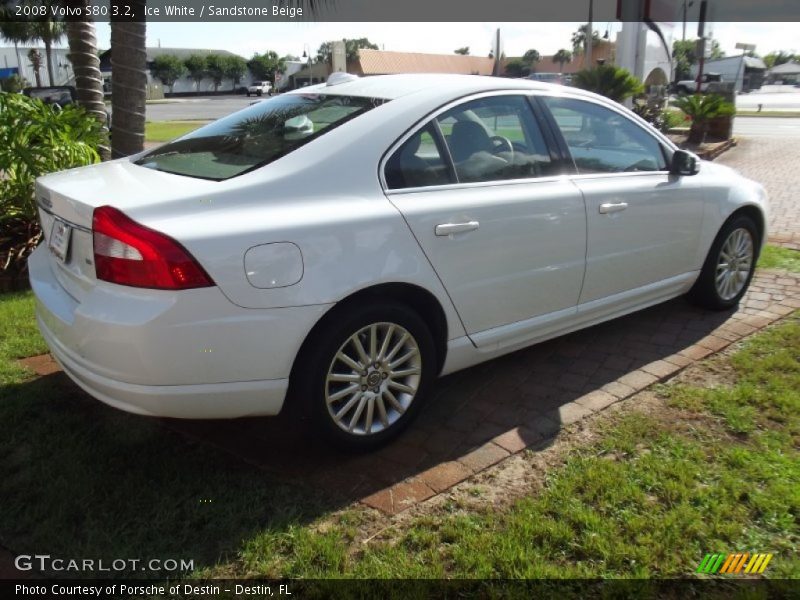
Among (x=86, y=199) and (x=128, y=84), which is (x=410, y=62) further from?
(x=86, y=199)

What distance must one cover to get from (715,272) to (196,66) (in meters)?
81.4

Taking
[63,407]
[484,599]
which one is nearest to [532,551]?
[484,599]

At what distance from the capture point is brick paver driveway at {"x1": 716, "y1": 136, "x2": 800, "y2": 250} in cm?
773

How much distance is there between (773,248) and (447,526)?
5480 mm

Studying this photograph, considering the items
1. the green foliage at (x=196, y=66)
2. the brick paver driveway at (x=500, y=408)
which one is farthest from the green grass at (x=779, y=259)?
the green foliage at (x=196, y=66)

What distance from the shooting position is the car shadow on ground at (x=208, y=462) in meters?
2.65

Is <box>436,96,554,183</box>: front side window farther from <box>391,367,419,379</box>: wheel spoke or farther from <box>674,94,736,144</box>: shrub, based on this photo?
<box>674,94,736,144</box>: shrub

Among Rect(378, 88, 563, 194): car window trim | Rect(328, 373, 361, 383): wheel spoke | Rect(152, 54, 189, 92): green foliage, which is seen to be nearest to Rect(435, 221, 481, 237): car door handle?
Rect(378, 88, 563, 194): car window trim

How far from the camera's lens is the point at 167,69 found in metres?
73.9

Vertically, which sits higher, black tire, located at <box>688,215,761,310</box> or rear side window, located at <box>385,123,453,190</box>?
rear side window, located at <box>385,123,453,190</box>

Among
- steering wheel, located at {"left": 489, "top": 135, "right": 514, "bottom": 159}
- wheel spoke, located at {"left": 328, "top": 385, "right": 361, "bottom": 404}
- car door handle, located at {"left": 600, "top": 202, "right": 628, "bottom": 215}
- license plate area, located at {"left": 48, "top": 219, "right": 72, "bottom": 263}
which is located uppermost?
steering wheel, located at {"left": 489, "top": 135, "right": 514, "bottom": 159}

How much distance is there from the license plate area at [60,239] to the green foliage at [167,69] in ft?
254

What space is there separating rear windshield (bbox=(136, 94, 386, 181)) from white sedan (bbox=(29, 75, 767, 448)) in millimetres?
15

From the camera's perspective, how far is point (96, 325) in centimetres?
268
